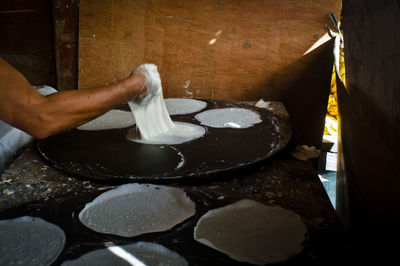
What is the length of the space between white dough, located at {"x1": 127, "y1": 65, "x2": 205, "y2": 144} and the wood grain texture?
1.38m

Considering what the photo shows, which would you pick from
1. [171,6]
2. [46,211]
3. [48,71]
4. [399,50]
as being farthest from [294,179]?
[48,71]

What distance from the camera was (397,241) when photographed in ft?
3.81

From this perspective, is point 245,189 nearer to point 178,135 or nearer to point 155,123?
point 178,135

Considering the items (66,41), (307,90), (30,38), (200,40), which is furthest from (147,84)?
(30,38)

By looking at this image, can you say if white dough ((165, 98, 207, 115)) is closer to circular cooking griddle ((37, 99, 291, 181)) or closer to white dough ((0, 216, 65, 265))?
circular cooking griddle ((37, 99, 291, 181))

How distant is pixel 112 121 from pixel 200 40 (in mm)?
1442

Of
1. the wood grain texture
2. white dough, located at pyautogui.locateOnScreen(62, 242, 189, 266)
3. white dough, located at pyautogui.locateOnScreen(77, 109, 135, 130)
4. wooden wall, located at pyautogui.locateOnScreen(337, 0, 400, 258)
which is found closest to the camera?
white dough, located at pyautogui.locateOnScreen(62, 242, 189, 266)

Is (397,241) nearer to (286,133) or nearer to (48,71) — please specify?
(286,133)

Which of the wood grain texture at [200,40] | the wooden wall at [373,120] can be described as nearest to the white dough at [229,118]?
the wooden wall at [373,120]

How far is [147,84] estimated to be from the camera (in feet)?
6.63

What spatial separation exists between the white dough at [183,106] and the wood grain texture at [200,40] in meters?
0.70

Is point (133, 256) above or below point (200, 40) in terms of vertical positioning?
below

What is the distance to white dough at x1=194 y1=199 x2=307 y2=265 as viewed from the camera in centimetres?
116

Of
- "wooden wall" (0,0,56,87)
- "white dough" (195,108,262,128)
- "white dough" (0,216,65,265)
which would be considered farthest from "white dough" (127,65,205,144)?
"wooden wall" (0,0,56,87)
